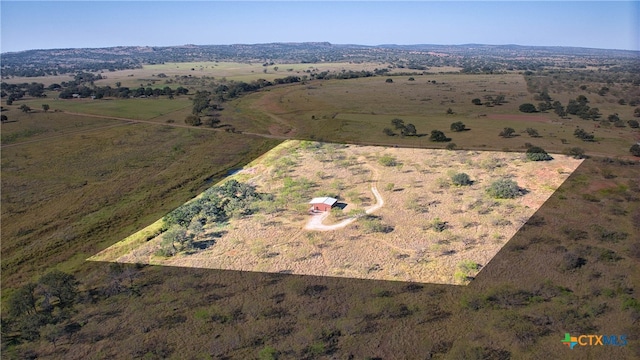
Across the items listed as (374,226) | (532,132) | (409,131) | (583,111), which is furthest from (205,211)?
(583,111)

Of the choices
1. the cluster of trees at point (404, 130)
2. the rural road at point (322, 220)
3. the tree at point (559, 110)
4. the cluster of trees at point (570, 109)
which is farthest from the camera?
the tree at point (559, 110)

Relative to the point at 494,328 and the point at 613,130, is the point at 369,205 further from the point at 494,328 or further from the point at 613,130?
the point at 613,130

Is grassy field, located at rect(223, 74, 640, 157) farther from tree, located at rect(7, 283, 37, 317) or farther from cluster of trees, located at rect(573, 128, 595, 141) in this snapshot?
tree, located at rect(7, 283, 37, 317)

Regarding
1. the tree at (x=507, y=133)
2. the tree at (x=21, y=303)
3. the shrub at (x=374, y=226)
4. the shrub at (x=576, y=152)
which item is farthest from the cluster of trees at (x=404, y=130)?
the tree at (x=21, y=303)

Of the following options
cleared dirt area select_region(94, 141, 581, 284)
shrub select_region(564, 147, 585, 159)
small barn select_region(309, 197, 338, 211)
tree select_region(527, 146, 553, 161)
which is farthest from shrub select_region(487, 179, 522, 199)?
shrub select_region(564, 147, 585, 159)

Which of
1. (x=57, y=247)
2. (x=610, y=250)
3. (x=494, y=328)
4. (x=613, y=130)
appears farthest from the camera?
(x=613, y=130)

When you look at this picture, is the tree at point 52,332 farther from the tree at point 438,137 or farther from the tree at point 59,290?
the tree at point 438,137

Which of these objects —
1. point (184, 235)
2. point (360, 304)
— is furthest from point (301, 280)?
point (184, 235)
